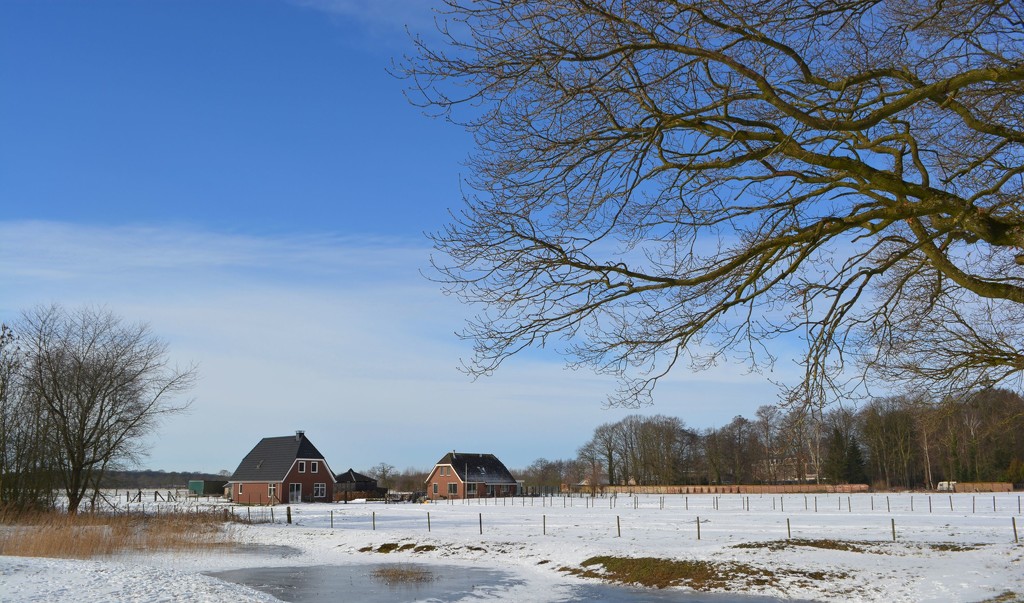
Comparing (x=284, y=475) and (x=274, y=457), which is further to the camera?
(x=274, y=457)

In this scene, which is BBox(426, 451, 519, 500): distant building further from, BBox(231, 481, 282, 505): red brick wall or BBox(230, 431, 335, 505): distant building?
BBox(231, 481, 282, 505): red brick wall

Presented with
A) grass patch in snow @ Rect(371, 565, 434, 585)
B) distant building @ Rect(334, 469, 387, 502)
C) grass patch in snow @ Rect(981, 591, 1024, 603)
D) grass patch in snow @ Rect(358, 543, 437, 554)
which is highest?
grass patch in snow @ Rect(981, 591, 1024, 603)

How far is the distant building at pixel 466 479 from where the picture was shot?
89.1m

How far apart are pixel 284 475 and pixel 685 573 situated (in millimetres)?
58004

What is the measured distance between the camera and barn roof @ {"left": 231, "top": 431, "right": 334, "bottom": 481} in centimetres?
7306

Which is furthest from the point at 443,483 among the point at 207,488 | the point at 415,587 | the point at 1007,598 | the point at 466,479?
the point at 1007,598

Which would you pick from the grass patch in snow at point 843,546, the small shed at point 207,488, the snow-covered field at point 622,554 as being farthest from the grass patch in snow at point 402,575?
the small shed at point 207,488

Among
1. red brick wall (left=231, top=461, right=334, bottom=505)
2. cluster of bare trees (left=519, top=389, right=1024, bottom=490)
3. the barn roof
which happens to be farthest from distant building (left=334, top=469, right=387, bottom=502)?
cluster of bare trees (left=519, top=389, right=1024, bottom=490)

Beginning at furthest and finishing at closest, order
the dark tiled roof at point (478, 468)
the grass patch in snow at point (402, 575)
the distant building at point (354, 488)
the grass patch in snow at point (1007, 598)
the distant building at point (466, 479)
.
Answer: the dark tiled roof at point (478, 468) < the distant building at point (466, 479) < the distant building at point (354, 488) < the grass patch in snow at point (402, 575) < the grass patch in snow at point (1007, 598)

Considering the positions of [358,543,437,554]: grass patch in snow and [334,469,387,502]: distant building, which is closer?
[358,543,437,554]: grass patch in snow

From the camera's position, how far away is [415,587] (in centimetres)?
1877

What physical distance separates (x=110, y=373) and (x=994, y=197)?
3922cm

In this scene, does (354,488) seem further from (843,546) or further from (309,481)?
(843,546)

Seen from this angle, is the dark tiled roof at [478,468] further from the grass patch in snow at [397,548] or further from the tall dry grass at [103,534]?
the grass patch in snow at [397,548]
